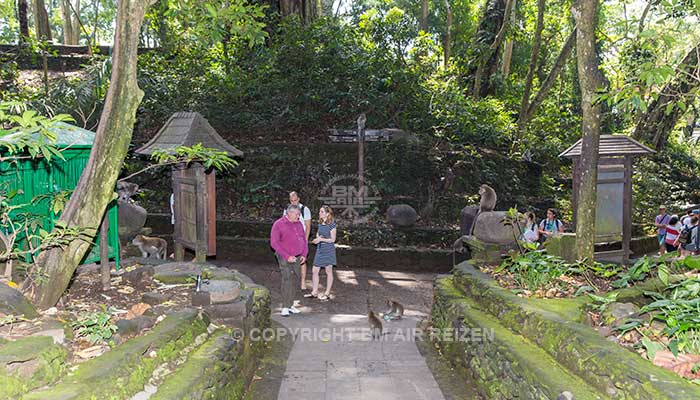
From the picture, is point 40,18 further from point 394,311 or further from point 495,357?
point 495,357

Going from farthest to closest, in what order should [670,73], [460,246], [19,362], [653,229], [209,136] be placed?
[653,229]
[460,246]
[209,136]
[670,73]
[19,362]

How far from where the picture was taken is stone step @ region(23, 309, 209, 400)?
3.47 metres

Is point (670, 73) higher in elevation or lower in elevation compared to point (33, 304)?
higher

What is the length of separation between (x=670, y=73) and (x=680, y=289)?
2135mm

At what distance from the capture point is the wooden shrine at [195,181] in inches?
332

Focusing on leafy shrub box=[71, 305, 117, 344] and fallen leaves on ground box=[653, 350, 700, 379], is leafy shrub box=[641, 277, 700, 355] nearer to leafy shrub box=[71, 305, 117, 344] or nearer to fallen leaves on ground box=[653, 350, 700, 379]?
fallen leaves on ground box=[653, 350, 700, 379]

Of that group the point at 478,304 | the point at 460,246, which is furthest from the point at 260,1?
the point at 478,304

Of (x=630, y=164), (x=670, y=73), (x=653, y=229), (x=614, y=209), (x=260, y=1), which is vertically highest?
(x=260, y=1)

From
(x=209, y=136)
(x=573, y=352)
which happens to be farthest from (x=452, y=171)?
(x=573, y=352)

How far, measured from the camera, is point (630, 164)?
9867 millimetres

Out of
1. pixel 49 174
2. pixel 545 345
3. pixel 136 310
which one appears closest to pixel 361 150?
pixel 49 174

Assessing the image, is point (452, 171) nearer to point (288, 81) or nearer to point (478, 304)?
point (288, 81)

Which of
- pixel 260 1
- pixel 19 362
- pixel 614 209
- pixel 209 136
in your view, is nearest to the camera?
pixel 19 362

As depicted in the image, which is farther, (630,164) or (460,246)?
(460,246)
